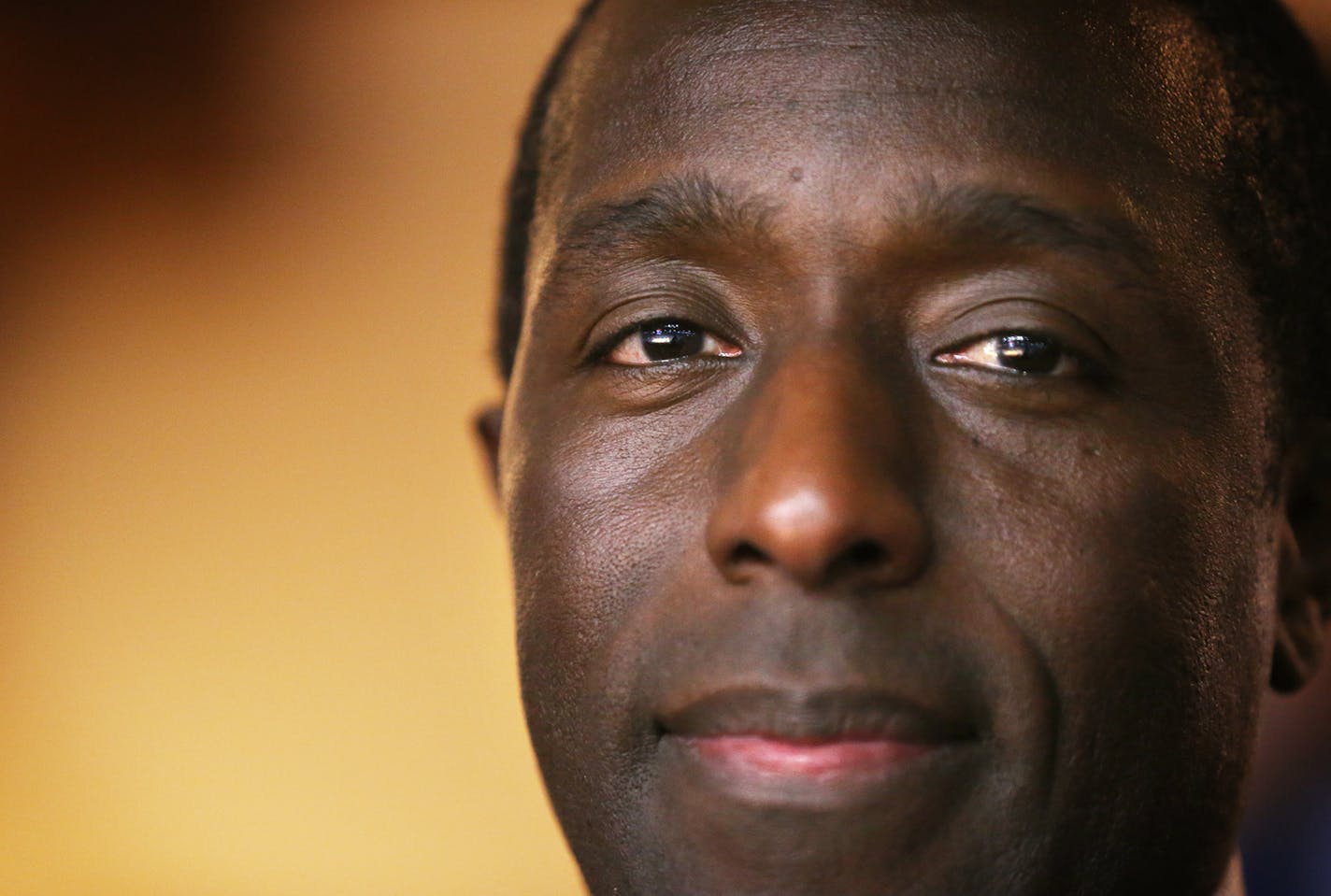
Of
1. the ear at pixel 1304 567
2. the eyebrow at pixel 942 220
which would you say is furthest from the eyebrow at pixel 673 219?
the ear at pixel 1304 567

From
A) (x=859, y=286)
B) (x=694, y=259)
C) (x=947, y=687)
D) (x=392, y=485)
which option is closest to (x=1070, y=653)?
(x=947, y=687)

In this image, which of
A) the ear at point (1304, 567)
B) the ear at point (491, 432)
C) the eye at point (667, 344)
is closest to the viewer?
the eye at point (667, 344)

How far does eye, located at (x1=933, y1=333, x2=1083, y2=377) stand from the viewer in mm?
1368

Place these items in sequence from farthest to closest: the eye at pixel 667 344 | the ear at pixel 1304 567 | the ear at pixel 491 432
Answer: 1. the ear at pixel 491 432
2. the ear at pixel 1304 567
3. the eye at pixel 667 344

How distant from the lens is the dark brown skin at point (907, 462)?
4.07 ft

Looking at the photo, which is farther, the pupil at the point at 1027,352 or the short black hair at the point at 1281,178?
the short black hair at the point at 1281,178

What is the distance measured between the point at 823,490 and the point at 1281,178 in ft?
2.14

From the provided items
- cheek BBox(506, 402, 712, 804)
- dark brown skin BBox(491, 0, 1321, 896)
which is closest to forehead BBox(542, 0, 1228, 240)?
dark brown skin BBox(491, 0, 1321, 896)

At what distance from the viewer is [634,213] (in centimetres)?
146

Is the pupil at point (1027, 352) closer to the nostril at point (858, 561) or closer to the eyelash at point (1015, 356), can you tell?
the eyelash at point (1015, 356)

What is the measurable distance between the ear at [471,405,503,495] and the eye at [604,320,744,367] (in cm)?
41

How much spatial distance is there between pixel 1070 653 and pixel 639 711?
347 mm

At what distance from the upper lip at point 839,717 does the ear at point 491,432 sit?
69 cm

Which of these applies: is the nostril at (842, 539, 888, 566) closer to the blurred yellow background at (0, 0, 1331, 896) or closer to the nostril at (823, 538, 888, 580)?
the nostril at (823, 538, 888, 580)
